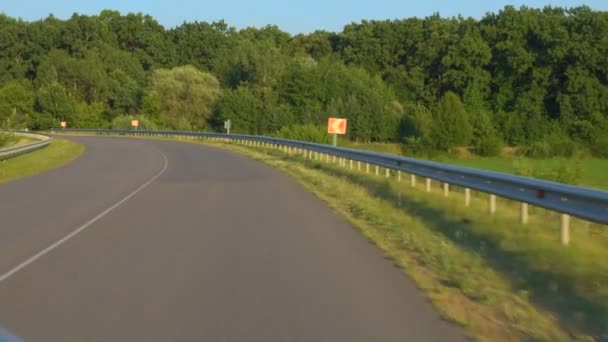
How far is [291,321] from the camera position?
712 cm

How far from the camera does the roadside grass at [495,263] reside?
7270 millimetres

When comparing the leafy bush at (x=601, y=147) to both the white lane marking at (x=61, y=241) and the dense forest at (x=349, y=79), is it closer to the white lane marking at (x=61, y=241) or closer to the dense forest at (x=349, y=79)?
the dense forest at (x=349, y=79)

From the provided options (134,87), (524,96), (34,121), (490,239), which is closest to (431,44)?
(524,96)

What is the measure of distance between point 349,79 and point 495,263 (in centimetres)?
8064

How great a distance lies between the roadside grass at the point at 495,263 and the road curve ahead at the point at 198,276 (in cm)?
39

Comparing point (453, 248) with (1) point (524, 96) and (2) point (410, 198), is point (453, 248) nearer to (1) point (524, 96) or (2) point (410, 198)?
(2) point (410, 198)

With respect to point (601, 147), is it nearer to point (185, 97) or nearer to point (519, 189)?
point (185, 97)

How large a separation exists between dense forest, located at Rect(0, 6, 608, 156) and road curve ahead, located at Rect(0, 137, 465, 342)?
3829 centimetres

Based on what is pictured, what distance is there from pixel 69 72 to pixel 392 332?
379 ft

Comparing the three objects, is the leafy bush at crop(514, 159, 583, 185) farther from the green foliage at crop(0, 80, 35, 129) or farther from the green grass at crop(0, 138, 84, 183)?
the green foliage at crop(0, 80, 35, 129)

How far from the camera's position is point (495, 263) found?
33.8ft

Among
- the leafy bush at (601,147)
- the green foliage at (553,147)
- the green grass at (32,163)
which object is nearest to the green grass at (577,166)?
the green foliage at (553,147)

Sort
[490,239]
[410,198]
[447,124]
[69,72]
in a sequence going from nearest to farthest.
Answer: [490,239], [410,198], [447,124], [69,72]

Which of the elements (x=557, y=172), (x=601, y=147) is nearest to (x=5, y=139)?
(x=557, y=172)
